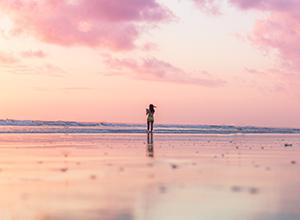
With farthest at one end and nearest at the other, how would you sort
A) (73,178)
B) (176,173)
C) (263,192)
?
(176,173) → (73,178) → (263,192)

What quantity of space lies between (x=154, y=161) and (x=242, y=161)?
3.02 m

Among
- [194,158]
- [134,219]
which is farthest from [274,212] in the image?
[194,158]

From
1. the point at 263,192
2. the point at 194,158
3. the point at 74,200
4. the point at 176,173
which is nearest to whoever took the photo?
the point at 74,200

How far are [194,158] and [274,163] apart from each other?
10.2 ft

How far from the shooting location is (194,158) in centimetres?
2000

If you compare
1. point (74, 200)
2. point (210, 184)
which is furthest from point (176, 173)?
point (74, 200)

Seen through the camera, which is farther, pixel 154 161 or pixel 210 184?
pixel 154 161

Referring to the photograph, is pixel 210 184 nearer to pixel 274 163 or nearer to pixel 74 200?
pixel 74 200

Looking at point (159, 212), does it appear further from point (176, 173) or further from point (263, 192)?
point (176, 173)

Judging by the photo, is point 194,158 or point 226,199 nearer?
point 226,199

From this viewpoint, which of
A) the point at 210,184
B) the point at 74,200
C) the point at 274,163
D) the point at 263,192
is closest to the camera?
the point at 74,200

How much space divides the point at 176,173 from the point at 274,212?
6.08 meters

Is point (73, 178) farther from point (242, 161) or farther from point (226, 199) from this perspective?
point (242, 161)

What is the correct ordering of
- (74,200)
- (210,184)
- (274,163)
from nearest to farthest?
(74,200) → (210,184) → (274,163)
